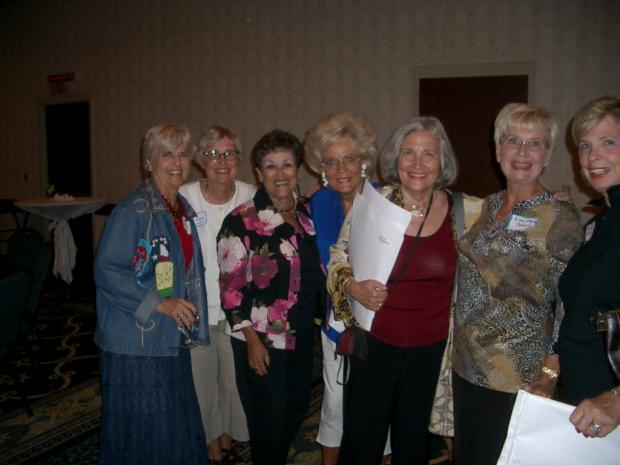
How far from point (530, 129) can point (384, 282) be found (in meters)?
0.71

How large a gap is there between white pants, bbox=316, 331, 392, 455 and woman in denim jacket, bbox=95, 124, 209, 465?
586 mm

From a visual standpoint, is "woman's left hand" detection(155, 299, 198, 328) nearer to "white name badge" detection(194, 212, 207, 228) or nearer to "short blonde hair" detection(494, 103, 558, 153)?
"white name badge" detection(194, 212, 207, 228)

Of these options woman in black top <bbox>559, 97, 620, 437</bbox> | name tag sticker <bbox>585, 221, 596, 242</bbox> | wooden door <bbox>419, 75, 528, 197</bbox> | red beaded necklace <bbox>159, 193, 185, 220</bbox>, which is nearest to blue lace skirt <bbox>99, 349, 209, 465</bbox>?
red beaded necklace <bbox>159, 193, 185, 220</bbox>

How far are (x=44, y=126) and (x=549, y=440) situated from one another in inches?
364

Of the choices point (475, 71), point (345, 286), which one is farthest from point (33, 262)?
point (475, 71)

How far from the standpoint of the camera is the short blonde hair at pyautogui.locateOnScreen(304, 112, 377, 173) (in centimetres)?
215

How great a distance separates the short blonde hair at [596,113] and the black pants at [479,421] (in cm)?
86

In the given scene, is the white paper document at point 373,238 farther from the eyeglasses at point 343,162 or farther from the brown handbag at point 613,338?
the brown handbag at point 613,338

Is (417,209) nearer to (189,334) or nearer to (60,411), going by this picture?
(189,334)

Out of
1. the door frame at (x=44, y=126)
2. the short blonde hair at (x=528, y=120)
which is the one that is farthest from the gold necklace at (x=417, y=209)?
the door frame at (x=44, y=126)

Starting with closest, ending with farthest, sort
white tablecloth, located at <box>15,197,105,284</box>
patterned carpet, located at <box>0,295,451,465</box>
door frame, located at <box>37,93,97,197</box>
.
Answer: patterned carpet, located at <box>0,295,451,465</box> < white tablecloth, located at <box>15,197,105,284</box> < door frame, located at <box>37,93,97,197</box>

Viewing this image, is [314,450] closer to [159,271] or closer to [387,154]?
[159,271]

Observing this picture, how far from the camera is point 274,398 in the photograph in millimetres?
1938

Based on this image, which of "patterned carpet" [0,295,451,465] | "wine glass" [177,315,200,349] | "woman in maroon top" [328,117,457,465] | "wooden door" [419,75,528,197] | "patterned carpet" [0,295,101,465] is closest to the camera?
"woman in maroon top" [328,117,457,465]
